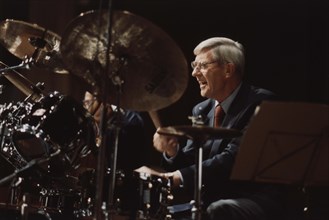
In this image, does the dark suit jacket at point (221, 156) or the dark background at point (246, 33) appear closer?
the dark suit jacket at point (221, 156)

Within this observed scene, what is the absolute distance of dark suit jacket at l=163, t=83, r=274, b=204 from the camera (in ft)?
10.3

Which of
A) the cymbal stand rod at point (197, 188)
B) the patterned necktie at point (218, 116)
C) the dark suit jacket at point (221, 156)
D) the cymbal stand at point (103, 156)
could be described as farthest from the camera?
the patterned necktie at point (218, 116)

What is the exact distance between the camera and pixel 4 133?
309cm

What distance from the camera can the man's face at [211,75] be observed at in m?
3.61

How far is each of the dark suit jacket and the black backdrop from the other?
1421mm

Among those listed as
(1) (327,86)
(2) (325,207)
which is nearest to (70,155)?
(2) (325,207)

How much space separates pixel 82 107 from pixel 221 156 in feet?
2.70

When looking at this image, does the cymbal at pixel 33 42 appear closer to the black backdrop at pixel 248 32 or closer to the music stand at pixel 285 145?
the black backdrop at pixel 248 32

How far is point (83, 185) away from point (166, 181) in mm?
469

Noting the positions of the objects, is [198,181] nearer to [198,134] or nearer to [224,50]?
[198,134]

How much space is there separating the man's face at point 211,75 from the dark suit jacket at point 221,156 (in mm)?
131

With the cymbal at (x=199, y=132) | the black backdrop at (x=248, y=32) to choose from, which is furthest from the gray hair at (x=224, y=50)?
the black backdrop at (x=248, y=32)

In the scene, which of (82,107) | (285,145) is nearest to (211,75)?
(82,107)

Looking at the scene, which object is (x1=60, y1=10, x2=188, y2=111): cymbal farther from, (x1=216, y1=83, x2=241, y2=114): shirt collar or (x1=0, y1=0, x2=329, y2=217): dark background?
(x1=0, y1=0, x2=329, y2=217): dark background
